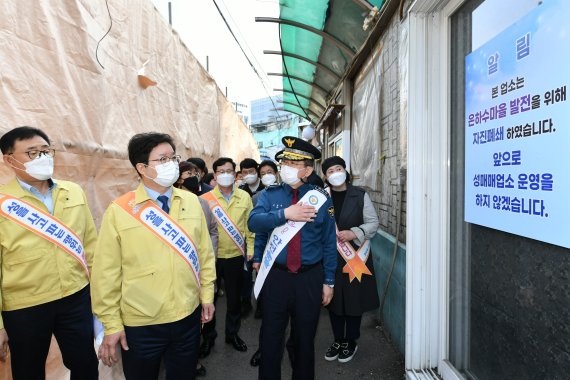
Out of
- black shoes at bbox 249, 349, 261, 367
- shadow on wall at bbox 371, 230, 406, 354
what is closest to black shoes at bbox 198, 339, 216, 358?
black shoes at bbox 249, 349, 261, 367

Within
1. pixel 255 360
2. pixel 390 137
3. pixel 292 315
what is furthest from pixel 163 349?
pixel 390 137

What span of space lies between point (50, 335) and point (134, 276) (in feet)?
2.66

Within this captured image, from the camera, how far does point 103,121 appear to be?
10.6ft

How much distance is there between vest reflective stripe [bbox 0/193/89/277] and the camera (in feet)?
6.54

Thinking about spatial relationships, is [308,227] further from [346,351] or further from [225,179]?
[346,351]

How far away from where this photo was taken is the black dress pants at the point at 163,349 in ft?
6.22

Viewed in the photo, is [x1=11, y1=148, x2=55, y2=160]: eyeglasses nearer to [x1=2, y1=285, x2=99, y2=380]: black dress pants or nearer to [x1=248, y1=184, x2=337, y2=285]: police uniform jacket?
[x1=2, y1=285, x2=99, y2=380]: black dress pants

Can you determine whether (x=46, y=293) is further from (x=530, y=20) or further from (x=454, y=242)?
(x=530, y=20)

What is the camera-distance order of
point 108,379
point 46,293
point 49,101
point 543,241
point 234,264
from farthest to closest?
point 234,264 → point 108,379 → point 49,101 → point 46,293 → point 543,241

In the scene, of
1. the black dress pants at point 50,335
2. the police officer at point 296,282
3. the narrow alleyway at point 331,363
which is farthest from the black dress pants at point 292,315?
the black dress pants at point 50,335

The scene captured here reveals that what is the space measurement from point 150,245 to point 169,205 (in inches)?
11.6

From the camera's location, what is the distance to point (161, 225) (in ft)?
6.31

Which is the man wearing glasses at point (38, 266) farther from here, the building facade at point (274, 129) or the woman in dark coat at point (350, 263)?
the building facade at point (274, 129)

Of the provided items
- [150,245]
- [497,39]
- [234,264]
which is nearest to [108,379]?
[234,264]
